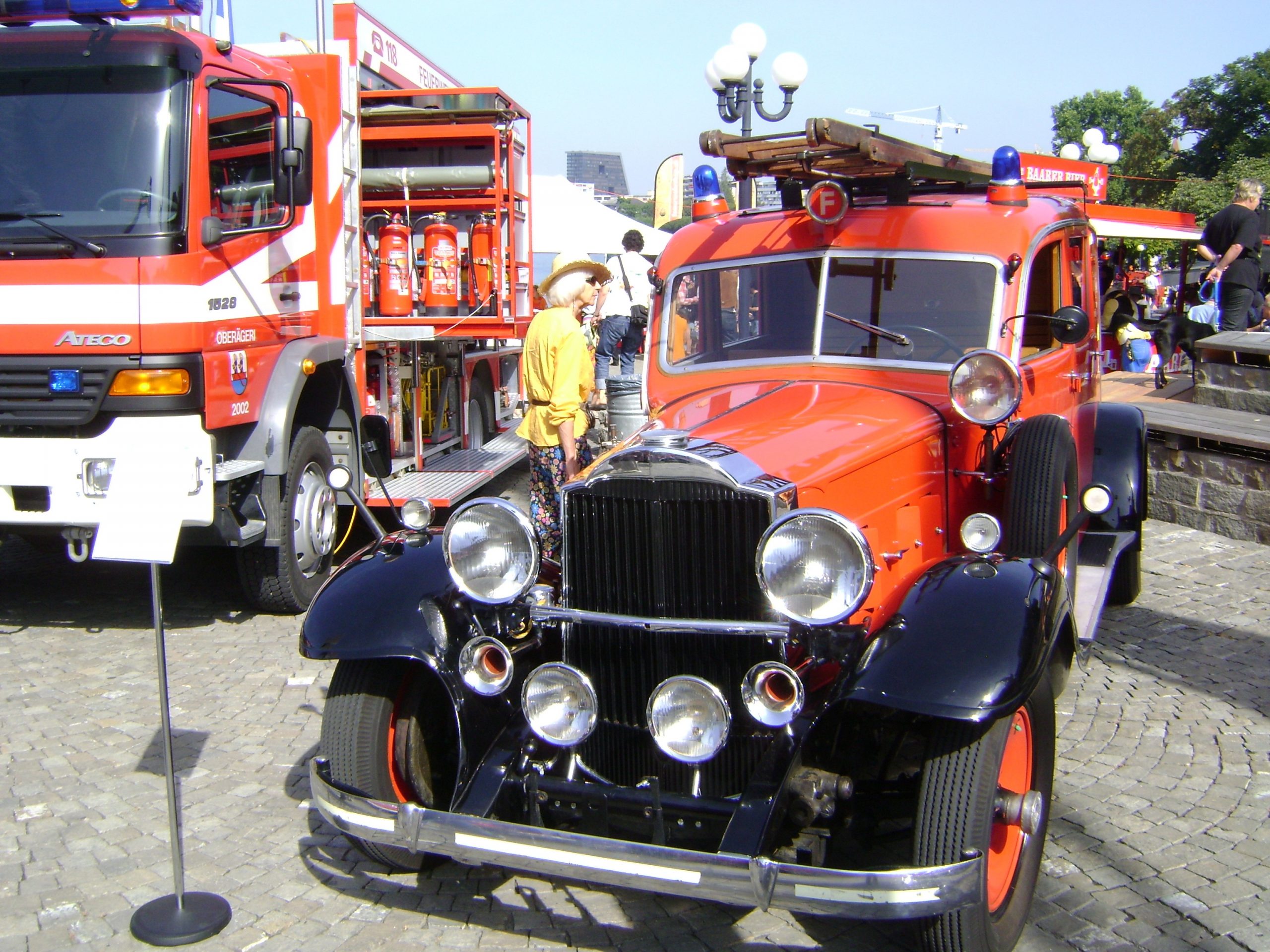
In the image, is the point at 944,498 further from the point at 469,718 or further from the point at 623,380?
the point at 623,380

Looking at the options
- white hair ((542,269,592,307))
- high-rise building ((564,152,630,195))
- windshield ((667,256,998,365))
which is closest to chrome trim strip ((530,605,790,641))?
windshield ((667,256,998,365))

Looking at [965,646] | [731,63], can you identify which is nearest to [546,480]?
[965,646]

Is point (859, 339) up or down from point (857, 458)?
up

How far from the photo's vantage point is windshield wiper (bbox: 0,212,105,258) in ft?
15.9

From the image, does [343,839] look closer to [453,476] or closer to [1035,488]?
[1035,488]

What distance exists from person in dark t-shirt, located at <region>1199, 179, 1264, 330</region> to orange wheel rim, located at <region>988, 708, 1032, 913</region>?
7.85 m

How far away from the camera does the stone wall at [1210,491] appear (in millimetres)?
7039

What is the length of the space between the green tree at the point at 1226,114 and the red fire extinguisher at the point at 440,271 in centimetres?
4947

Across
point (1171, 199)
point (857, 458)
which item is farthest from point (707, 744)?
point (1171, 199)

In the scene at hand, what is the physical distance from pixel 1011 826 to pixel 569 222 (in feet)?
36.0

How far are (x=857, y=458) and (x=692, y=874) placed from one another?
4.39ft

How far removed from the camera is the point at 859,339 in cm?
402

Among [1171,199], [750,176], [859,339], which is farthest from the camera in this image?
[1171,199]

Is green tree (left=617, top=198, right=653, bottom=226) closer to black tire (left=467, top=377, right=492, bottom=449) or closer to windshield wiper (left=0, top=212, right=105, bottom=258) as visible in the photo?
black tire (left=467, top=377, right=492, bottom=449)
